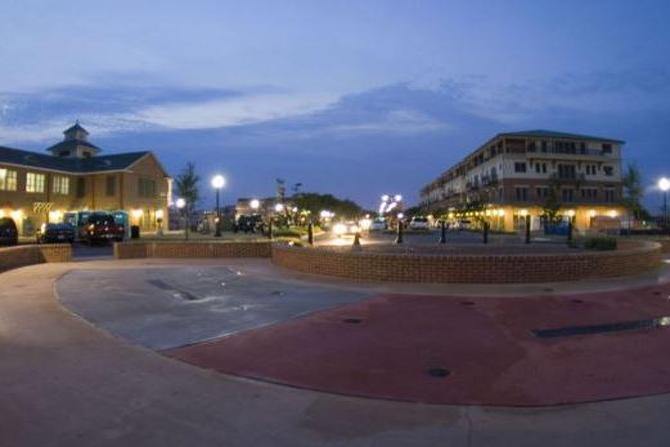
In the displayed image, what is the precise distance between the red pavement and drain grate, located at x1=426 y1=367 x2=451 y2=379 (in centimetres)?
9

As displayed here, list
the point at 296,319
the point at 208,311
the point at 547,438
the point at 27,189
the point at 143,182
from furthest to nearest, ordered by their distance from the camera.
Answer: the point at 143,182 < the point at 27,189 < the point at 208,311 < the point at 296,319 < the point at 547,438

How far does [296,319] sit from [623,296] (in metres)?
7.42

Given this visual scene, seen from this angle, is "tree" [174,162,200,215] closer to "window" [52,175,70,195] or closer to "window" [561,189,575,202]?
"window" [52,175,70,195]

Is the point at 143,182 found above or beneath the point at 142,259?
above

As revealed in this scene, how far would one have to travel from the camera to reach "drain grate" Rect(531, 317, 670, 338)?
9.11 metres

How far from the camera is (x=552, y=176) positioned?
76625 millimetres

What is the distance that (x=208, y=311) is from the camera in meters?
10.9

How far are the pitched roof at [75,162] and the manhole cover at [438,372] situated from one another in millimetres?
50476

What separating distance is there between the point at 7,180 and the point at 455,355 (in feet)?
159

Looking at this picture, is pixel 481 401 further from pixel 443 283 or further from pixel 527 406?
pixel 443 283

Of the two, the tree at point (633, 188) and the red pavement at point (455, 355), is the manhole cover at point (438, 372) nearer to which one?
the red pavement at point (455, 355)

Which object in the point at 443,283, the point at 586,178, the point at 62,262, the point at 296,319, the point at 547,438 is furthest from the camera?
the point at 586,178

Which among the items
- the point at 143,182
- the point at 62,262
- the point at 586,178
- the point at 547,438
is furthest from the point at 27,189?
the point at 586,178

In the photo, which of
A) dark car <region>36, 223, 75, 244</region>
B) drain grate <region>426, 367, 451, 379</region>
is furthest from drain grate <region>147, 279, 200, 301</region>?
dark car <region>36, 223, 75, 244</region>
